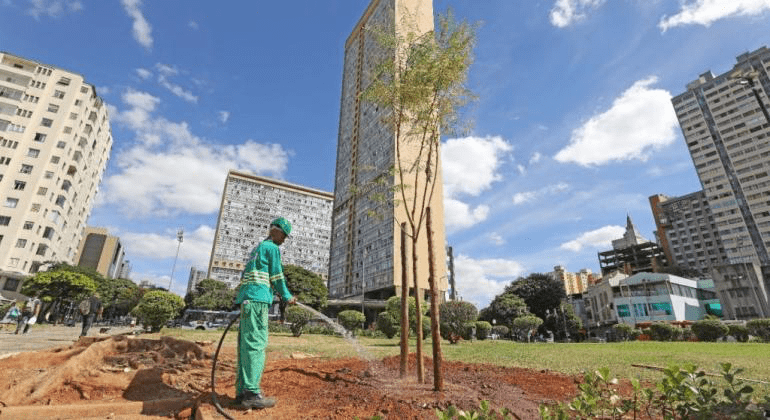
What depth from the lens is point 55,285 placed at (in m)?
35.0

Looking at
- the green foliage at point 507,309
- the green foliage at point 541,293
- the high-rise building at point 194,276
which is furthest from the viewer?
the high-rise building at point 194,276

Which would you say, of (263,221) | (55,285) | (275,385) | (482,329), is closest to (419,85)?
(275,385)

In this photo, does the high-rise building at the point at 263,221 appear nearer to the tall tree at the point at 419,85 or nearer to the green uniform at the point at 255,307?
the tall tree at the point at 419,85

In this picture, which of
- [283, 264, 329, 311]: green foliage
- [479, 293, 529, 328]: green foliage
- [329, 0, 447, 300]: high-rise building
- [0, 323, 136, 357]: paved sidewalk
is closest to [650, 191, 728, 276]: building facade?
[479, 293, 529, 328]: green foliage

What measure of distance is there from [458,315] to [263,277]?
20.2m

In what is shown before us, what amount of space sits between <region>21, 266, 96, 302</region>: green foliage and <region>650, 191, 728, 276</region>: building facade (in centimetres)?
11909

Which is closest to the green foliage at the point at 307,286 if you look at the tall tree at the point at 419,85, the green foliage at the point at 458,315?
the green foliage at the point at 458,315

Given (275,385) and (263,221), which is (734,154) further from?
(263,221)

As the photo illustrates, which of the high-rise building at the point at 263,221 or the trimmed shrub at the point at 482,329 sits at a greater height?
the high-rise building at the point at 263,221

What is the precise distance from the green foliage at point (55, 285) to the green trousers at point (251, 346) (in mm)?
42329

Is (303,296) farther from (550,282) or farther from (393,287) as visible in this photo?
(550,282)

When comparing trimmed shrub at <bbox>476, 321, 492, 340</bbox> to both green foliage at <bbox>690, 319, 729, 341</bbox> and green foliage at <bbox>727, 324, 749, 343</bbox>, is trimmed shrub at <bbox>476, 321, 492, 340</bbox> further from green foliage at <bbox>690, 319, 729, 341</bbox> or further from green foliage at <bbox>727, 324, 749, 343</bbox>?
green foliage at <bbox>727, 324, 749, 343</bbox>

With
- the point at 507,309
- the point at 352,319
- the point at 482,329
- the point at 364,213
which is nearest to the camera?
the point at 352,319

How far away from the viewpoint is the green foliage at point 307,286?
54553 millimetres
